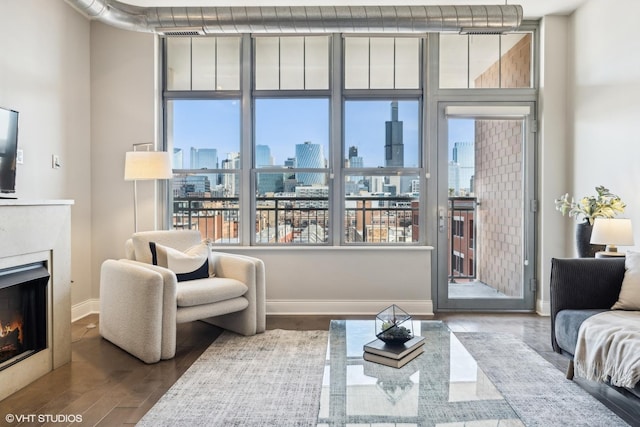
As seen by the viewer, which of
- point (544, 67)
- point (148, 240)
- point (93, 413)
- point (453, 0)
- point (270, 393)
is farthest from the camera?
point (544, 67)

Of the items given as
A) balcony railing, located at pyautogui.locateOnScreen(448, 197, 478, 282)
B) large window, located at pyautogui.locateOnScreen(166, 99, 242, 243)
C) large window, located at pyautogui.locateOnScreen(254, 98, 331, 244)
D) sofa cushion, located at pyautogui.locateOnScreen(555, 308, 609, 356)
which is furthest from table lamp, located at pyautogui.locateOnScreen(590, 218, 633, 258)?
large window, located at pyautogui.locateOnScreen(166, 99, 242, 243)

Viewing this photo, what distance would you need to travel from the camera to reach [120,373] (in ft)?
8.81

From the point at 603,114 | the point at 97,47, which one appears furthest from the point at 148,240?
the point at 603,114

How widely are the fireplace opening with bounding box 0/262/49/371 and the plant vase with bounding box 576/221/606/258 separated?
12.9 feet

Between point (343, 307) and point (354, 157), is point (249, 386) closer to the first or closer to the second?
point (343, 307)

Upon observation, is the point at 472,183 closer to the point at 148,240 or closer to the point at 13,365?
the point at 148,240

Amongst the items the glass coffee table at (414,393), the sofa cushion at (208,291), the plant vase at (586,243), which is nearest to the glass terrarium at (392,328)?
the glass coffee table at (414,393)

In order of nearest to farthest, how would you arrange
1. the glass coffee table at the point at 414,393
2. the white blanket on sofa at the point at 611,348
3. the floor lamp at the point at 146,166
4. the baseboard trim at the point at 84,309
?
the glass coffee table at the point at 414,393
the white blanket on sofa at the point at 611,348
the floor lamp at the point at 146,166
the baseboard trim at the point at 84,309

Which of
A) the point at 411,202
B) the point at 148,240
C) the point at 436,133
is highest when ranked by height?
Answer: the point at 436,133

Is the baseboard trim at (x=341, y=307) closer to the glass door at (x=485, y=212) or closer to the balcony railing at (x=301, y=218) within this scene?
the glass door at (x=485, y=212)

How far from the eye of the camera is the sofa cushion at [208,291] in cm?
301

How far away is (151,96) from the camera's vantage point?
13.5ft

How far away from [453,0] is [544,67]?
46.5 inches

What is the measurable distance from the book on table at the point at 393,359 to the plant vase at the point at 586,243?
6.65ft
